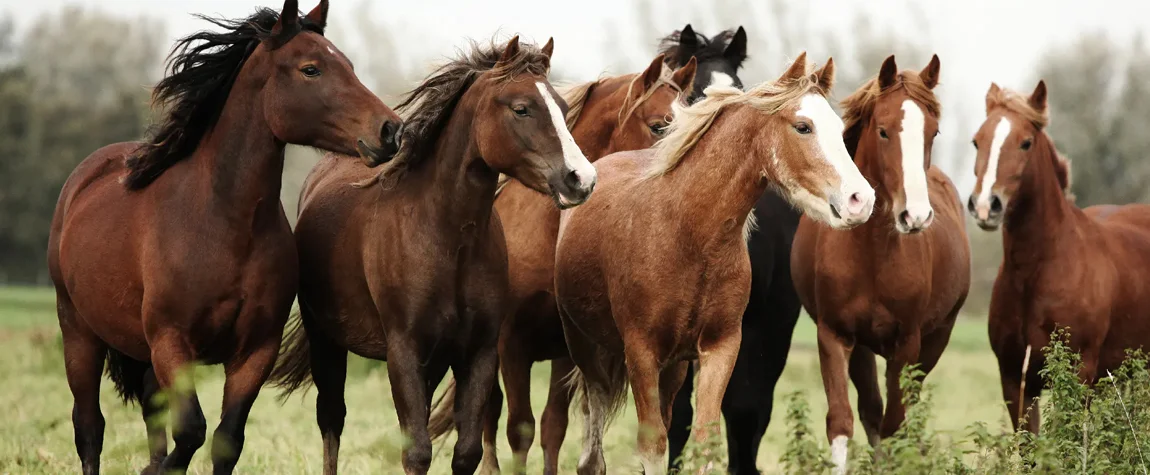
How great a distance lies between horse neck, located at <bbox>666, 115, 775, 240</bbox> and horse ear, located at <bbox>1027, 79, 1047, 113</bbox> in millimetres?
2611

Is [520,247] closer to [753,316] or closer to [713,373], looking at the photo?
[753,316]

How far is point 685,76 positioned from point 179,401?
3.52m

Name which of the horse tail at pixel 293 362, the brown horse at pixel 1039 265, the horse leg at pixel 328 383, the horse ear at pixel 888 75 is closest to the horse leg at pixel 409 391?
the horse leg at pixel 328 383

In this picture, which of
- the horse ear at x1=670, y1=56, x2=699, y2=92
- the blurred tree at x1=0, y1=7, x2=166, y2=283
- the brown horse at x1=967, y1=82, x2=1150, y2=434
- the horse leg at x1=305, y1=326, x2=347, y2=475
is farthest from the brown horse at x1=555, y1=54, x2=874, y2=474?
the blurred tree at x1=0, y1=7, x2=166, y2=283

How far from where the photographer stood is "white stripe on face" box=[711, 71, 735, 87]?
837cm

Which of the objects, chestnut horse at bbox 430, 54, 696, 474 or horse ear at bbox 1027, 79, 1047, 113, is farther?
horse ear at bbox 1027, 79, 1047, 113

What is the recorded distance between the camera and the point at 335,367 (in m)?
7.27

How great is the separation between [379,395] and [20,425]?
15.4ft

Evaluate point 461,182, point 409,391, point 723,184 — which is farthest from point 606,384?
point 723,184

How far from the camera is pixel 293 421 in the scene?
11.5 meters

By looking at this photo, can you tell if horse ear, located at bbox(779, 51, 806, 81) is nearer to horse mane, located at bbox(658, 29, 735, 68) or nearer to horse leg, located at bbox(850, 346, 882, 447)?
horse mane, located at bbox(658, 29, 735, 68)

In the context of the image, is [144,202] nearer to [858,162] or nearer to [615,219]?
[615,219]

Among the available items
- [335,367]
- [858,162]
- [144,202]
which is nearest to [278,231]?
[144,202]

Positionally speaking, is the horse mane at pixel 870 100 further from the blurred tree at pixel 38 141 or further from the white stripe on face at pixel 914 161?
the blurred tree at pixel 38 141
